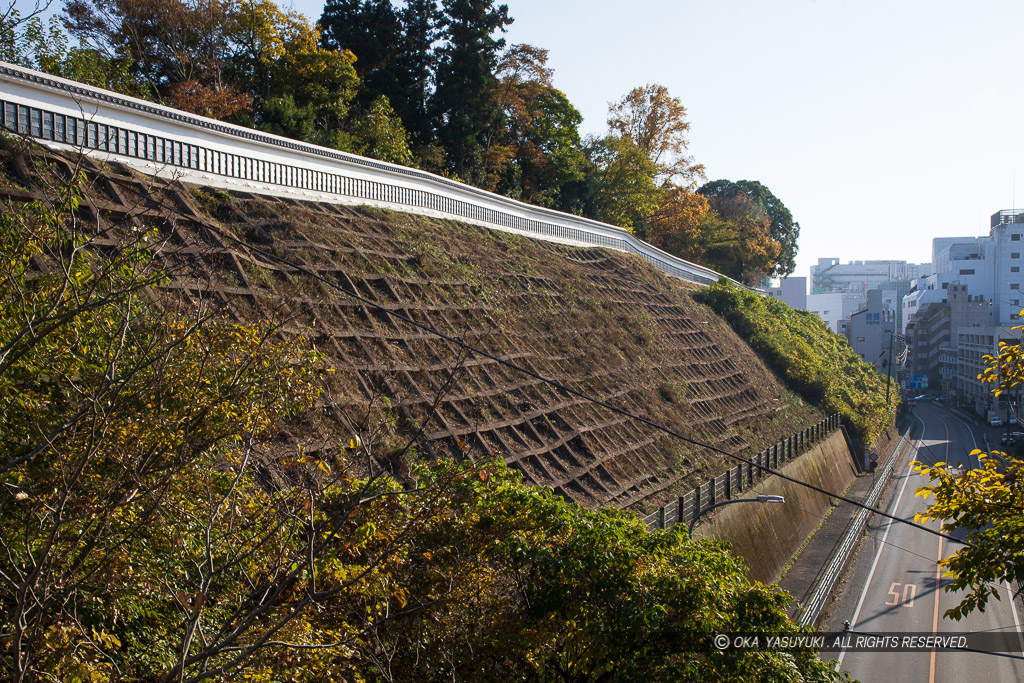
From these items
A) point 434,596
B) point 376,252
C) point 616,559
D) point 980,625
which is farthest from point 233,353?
point 980,625

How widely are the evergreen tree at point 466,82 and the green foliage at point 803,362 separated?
12826 mm

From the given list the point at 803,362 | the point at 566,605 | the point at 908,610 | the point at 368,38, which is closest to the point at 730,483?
the point at 908,610

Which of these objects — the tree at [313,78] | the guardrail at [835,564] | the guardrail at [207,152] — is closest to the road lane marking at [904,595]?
the guardrail at [835,564]

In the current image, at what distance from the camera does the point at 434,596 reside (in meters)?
5.96

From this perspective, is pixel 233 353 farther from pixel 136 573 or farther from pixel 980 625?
pixel 980 625

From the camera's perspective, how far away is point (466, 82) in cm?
2589

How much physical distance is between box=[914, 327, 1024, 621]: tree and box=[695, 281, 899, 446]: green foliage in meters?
24.8

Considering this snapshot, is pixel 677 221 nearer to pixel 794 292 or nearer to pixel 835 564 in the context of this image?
pixel 835 564

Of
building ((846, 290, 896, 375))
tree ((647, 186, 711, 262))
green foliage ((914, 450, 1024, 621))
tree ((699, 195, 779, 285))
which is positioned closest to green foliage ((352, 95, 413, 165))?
green foliage ((914, 450, 1024, 621))

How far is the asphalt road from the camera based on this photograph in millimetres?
13734

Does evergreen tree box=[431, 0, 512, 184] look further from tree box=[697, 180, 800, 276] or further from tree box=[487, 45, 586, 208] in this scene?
tree box=[697, 180, 800, 276]

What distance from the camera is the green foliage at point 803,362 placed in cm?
3005

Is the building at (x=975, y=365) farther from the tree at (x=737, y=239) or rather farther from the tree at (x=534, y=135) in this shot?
the tree at (x=534, y=135)

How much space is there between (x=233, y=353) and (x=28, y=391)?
57.4 inches
